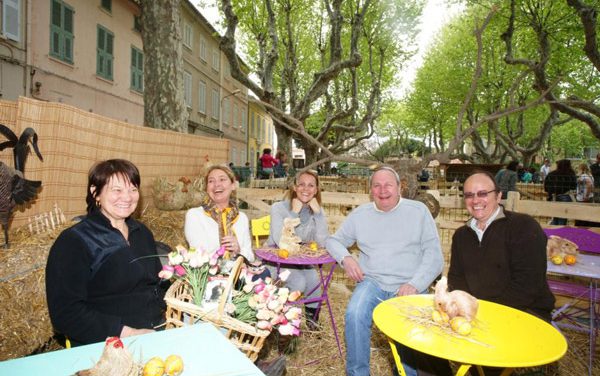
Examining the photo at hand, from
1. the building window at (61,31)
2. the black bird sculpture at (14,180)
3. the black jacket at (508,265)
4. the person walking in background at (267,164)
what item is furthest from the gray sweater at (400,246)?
the building window at (61,31)

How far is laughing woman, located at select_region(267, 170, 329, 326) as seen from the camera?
429 cm

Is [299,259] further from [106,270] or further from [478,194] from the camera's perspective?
[106,270]

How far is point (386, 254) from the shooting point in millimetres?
3332

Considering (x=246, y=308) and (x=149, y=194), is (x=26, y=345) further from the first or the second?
(x=149, y=194)

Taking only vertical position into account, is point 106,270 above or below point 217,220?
below

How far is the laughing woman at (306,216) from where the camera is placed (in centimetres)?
429

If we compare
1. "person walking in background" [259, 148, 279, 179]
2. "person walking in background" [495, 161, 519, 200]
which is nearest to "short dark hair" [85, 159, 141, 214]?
"person walking in background" [495, 161, 519, 200]

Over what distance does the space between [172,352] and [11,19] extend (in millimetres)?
12369

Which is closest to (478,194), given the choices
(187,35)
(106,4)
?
(106,4)

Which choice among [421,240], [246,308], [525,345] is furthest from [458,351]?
[421,240]

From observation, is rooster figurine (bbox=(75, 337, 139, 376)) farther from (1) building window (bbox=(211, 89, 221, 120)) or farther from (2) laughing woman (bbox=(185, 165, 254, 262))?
(1) building window (bbox=(211, 89, 221, 120))

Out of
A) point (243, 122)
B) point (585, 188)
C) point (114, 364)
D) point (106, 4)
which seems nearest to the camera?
point (114, 364)

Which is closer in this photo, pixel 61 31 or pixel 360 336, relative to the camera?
pixel 360 336

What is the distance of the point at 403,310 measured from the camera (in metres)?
2.30
